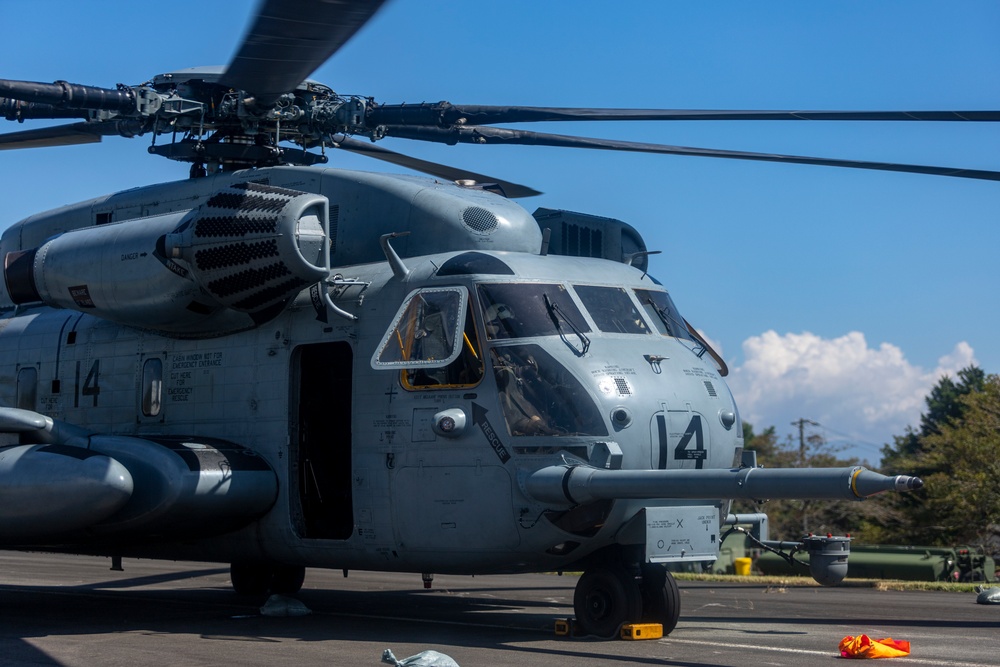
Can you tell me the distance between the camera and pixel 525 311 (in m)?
11.0

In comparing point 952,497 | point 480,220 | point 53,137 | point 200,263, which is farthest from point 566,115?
point 952,497

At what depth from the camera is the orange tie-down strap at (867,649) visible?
9367mm

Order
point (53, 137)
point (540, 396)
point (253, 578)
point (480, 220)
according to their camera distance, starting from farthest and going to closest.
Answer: point (253, 578) → point (53, 137) → point (480, 220) → point (540, 396)

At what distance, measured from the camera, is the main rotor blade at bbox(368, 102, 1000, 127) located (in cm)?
866

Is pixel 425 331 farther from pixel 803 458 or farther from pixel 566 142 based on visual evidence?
pixel 803 458

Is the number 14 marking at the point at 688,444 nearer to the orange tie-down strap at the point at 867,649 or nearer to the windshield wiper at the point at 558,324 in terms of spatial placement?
the windshield wiper at the point at 558,324

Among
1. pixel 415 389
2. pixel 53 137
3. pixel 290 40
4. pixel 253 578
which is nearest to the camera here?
pixel 290 40

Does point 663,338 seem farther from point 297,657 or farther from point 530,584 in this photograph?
point 530,584

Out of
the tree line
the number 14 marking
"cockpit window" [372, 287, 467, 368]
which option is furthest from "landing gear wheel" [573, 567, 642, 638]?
the tree line

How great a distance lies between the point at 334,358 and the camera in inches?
495

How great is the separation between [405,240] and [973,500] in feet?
88.4

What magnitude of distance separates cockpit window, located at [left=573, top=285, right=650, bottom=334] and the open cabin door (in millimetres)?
2464

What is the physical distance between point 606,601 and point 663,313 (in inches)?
A: 119

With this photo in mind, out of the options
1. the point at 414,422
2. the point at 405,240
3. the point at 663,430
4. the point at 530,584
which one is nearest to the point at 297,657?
the point at 414,422
